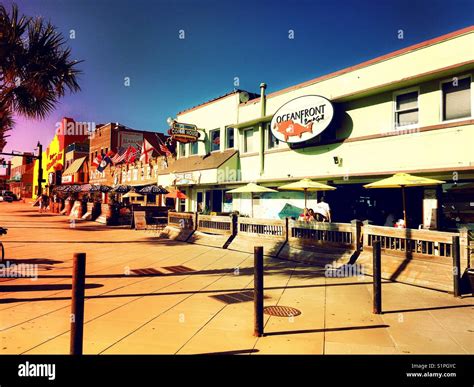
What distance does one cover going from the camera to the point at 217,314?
521cm

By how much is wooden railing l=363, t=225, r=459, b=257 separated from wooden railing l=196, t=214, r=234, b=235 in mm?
5541

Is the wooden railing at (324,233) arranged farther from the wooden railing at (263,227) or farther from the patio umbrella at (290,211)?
the patio umbrella at (290,211)

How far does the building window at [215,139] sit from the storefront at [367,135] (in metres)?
0.69

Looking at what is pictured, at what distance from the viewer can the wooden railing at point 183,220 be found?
14.9m

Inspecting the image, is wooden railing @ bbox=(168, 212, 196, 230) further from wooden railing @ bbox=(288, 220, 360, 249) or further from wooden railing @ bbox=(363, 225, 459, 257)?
wooden railing @ bbox=(363, 225, 459, 257)

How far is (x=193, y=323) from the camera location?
479cm

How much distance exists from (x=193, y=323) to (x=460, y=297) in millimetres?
5307

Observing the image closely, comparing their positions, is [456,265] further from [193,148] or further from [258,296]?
[193,148]

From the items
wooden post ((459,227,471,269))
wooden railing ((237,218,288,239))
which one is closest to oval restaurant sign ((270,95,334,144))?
wooden railing ((237,218,288,239))

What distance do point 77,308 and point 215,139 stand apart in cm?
1658

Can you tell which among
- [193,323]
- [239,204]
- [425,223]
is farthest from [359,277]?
[239,204]

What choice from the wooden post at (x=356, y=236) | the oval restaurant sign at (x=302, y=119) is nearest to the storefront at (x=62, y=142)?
the oval restaurant sign at (x=302, y=119)
